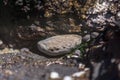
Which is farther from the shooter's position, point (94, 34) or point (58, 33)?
point (58, 33)

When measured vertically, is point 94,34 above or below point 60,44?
above

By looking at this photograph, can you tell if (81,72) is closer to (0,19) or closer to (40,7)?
(40,7)

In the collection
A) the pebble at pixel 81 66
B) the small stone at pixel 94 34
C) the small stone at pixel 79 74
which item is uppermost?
the small stone at pixel 94 34

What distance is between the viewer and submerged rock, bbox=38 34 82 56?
218 inches

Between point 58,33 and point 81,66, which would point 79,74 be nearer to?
point 81,66

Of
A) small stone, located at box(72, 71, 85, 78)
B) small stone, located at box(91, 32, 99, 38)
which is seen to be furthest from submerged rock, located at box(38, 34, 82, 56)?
small stone, located at box(72, 71, 85, 78)

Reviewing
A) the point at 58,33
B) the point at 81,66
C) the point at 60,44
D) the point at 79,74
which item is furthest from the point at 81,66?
the point at 58,33

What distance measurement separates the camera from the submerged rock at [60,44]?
5.53 metres

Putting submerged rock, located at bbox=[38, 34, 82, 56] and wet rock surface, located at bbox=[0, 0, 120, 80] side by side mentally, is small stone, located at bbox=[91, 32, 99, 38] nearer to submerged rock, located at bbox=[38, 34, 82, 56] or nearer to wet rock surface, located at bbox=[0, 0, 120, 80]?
wet rock surface, located at bbox=[0, 0, 120, 80]

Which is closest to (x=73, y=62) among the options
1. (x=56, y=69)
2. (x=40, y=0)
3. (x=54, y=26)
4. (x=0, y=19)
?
(x=56, y=69)

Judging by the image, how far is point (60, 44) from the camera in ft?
18.2

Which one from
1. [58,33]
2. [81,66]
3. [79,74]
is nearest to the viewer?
[79,74]

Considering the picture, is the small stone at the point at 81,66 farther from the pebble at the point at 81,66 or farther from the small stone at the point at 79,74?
the small stone at the point at 79,74

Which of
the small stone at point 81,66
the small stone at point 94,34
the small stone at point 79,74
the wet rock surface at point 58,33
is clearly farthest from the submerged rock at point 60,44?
the small stone at point 79,74
